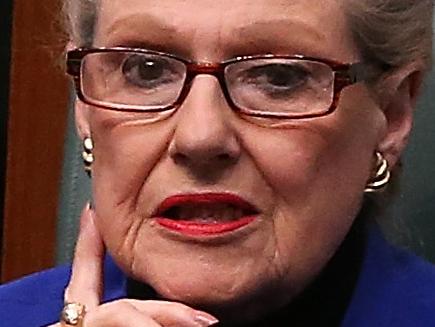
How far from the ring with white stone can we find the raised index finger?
13 millimetres

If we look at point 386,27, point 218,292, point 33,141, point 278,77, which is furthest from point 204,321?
point 33,141

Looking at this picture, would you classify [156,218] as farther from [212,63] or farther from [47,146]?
[47,146]

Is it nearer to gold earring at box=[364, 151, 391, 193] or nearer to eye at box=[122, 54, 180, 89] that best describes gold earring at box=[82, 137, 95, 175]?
eye at box=[122, 54, 180, 89]

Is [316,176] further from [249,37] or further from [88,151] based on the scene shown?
[88,151]

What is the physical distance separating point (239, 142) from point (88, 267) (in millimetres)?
274

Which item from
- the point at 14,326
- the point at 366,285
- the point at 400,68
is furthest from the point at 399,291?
the point at 14,326

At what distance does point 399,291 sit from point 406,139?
177 mm

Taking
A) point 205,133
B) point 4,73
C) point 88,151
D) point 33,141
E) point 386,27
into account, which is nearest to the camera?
point 205,133

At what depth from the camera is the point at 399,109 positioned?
4.27ft

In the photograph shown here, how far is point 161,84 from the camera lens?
122cm

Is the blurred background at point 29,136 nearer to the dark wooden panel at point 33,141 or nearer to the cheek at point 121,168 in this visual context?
the dark wooden panel at point 33,141

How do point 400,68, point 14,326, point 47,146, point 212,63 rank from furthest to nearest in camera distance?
point 47,146 < point 14,326 < point 400,68 < point 212,63

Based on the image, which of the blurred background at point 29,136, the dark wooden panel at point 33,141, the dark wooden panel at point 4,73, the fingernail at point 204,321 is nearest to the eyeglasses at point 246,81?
the fingernail at point 204,321

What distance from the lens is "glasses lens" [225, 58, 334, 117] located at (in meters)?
1.19
